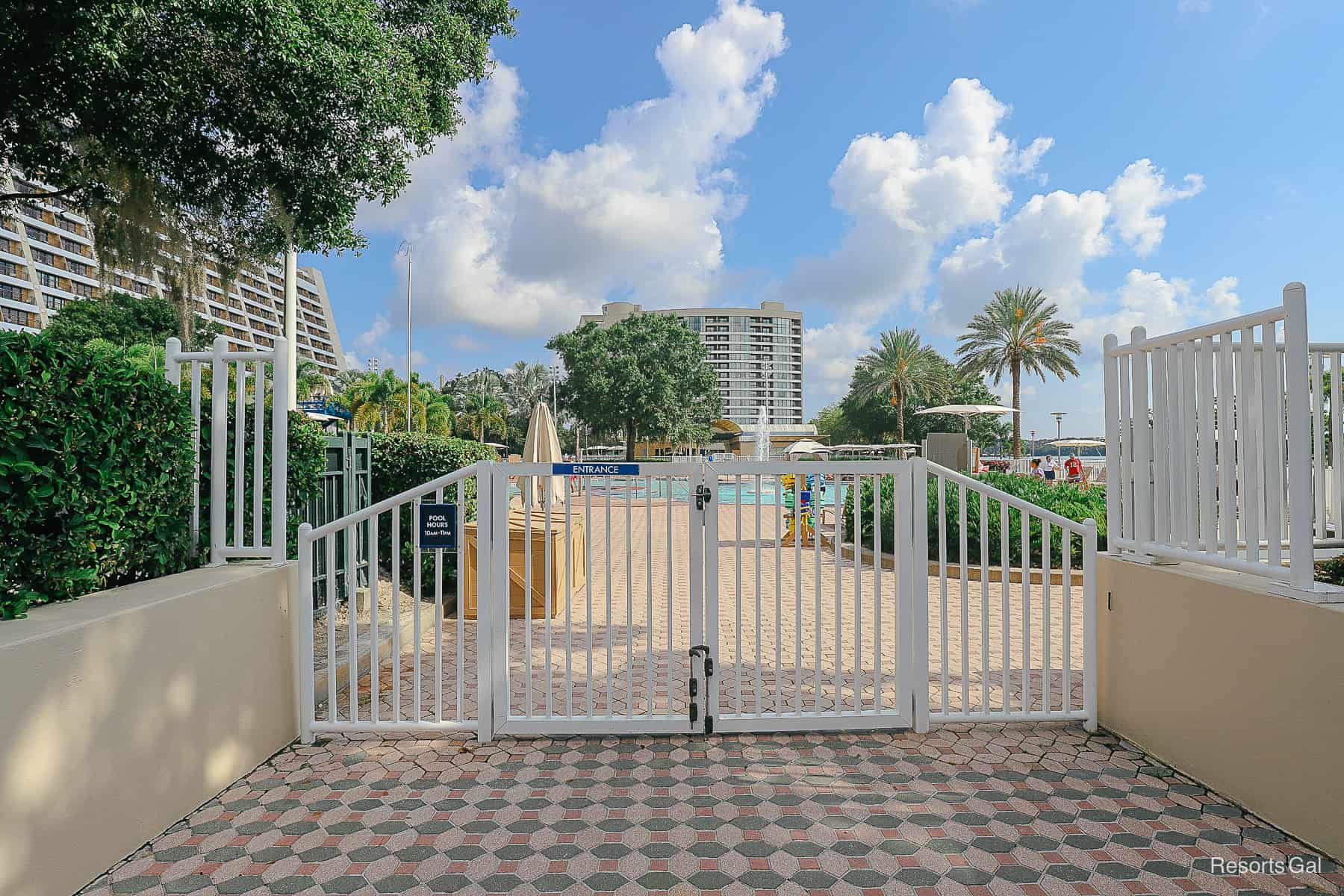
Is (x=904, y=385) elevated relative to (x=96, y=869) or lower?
elevated

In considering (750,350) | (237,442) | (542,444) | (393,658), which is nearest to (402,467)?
(542,444)

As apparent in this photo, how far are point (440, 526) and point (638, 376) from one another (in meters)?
40.3

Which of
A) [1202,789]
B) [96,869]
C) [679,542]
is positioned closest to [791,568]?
[679,542]

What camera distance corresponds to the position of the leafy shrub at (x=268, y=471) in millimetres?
4047

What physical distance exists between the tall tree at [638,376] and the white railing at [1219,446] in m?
40.4

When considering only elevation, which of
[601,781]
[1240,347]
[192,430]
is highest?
[1240,347]

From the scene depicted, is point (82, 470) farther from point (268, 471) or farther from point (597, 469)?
point (597, 469)

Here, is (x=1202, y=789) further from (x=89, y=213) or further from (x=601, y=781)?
(x=89, y=213)

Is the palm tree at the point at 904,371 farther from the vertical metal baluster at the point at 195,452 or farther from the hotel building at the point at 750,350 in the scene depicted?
the hotel building at the point at 750,350

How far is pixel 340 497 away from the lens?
22.1 ft

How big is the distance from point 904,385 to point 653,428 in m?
16.2

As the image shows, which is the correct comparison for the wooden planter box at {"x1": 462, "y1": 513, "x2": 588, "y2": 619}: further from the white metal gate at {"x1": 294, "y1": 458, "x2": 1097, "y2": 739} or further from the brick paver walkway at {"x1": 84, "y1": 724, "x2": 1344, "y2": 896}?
the brick paver walkway at {"x1": 84, "y1": 724, "x2": 1344, "y2": 896}

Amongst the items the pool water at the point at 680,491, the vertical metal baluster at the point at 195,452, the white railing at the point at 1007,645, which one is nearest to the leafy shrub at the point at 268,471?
the vertical metal baluster at the point at 195,452

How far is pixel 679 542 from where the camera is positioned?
36.0 feet
